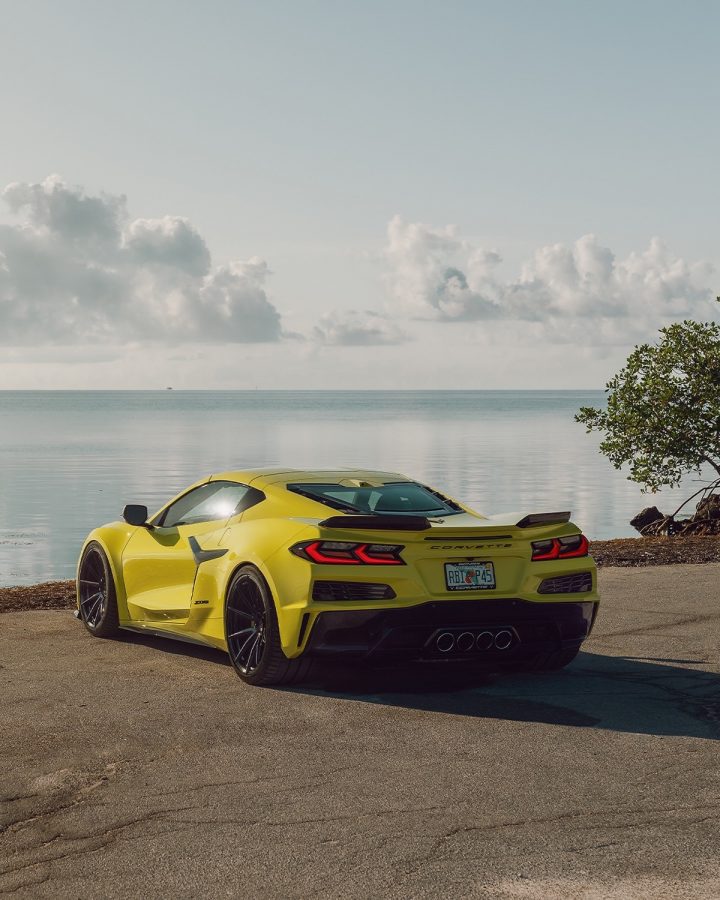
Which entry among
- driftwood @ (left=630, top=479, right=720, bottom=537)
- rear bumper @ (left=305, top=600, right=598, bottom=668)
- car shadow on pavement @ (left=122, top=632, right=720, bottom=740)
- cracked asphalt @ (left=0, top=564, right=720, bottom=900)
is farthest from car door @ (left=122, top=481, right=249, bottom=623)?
driftwood @ (left=630, top=479, right=720, bottom=537)

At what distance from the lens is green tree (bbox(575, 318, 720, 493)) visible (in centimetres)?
2002

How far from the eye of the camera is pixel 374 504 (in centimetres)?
883

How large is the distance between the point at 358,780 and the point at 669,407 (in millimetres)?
15037

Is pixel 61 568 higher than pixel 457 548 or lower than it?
lower

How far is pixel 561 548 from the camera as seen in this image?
8406 millimetres

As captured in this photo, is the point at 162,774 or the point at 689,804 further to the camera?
the point at 162,774

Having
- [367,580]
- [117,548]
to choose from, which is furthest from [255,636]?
[117,548]

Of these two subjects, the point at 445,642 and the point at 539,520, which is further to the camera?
the point at 539,520

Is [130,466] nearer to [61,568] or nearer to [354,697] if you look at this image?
[61,568]

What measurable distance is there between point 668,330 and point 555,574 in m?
13.1

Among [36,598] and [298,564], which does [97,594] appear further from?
[298,564]

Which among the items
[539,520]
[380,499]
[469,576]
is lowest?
[469,576]

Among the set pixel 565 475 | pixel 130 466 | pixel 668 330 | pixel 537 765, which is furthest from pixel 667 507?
pixel 537 765

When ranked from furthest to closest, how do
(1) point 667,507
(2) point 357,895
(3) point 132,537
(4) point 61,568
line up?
(1) point 667,507
(4) point 61,568
(3) point 132,537
(2) point 357,895
